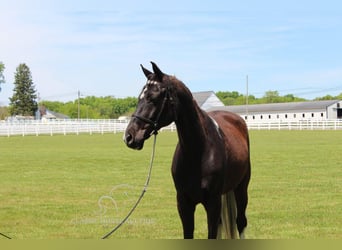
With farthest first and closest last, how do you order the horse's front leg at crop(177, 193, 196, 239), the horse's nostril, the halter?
the horse's front leg at crop(177, 193, 196, 239) → the halter → the horse's nostril

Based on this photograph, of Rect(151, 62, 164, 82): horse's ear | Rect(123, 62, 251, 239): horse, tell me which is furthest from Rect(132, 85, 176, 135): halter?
Rect(151, 62, 164, 82): horse's ear

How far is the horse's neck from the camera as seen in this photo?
3.88m

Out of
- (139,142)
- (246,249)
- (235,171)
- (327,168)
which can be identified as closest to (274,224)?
(235,171)

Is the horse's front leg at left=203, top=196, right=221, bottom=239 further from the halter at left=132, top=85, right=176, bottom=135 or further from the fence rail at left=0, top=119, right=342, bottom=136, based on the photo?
the fence rail at left=0, top=119, right=342, bottom=136

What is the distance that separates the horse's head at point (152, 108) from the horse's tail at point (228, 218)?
5.83ft

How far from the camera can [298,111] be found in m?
97.5

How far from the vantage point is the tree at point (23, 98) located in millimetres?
108250

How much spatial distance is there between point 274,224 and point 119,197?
4109 millimetres

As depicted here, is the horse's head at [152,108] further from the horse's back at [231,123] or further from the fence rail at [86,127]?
the fence rail at [86,127]

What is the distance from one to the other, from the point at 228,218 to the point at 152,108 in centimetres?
205

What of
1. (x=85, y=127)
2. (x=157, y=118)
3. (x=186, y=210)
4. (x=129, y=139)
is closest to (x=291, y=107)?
(x=85, y=127)

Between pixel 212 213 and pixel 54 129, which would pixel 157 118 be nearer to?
pixel 212 213

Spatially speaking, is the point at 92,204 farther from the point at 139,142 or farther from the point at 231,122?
the point at 139,142

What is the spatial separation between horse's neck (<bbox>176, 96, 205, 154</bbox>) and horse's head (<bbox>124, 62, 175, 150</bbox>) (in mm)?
147
